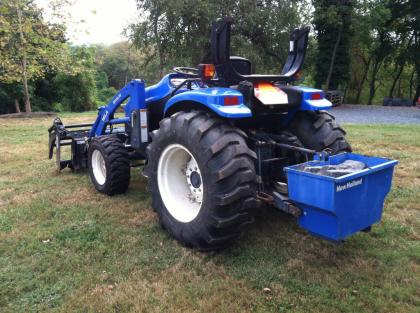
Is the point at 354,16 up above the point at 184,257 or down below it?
above

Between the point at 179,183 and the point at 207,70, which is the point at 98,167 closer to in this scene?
the point at 179,183

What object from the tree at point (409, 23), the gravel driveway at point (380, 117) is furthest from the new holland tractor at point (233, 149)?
the tree at point (409, 23)

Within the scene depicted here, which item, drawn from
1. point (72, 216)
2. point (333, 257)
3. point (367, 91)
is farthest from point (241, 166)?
point (367, 91)

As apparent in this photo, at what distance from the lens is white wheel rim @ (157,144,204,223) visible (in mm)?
3678

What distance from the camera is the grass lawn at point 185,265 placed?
9.05 ft

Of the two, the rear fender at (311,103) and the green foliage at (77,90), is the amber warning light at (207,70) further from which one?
the green foliage at (77,90)

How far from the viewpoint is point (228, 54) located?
345cm

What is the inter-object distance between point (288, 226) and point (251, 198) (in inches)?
41.7

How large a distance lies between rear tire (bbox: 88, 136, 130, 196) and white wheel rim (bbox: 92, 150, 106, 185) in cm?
6

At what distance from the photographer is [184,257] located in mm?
3365

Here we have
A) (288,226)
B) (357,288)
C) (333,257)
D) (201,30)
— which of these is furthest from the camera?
(201,30)

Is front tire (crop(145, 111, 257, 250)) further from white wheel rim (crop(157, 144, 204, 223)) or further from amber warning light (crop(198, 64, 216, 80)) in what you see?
amber warning light (crop(198, 64, 216, 80))

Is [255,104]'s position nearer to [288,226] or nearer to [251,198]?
[251,198]

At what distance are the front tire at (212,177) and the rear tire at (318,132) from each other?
3.25ft
